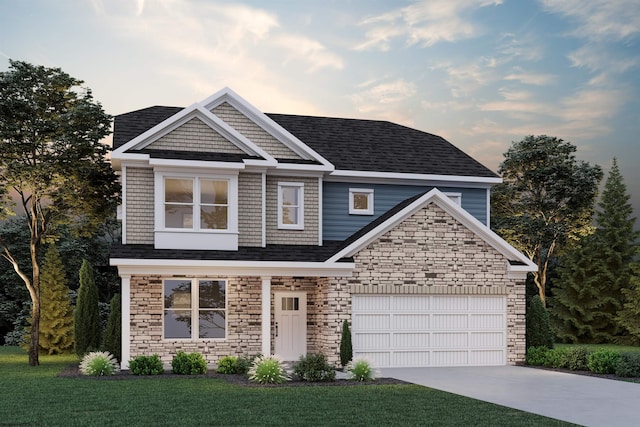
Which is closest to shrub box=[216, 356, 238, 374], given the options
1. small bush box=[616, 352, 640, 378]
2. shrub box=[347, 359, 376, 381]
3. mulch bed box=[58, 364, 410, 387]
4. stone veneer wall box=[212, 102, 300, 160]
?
mulch bed box=[58, 364, 410, 387]

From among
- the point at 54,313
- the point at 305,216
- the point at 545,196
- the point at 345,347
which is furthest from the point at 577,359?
the point at 54,313

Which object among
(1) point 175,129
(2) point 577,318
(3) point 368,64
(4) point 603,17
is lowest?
(2) point 577,318

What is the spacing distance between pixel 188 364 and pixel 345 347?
14.2 feet

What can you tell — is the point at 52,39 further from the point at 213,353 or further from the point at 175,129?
the point at 213,353

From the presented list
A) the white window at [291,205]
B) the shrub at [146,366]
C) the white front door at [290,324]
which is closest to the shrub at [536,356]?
the white front door at [290,324]

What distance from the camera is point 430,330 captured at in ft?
74.2

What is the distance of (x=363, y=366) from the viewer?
1819 cm

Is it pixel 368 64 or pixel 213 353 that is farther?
pixel 368 64

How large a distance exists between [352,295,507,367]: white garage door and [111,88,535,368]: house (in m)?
0.04

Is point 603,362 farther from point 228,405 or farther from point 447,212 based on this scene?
point 228,405

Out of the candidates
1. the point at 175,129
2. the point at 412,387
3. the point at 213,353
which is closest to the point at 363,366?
the point at 412,387

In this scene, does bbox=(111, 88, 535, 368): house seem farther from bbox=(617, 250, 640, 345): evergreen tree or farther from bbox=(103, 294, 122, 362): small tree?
bbox=(617, 250, 640, 345): evergreen tree

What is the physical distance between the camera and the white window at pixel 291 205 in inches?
938

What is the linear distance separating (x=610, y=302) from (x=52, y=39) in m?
29.4
